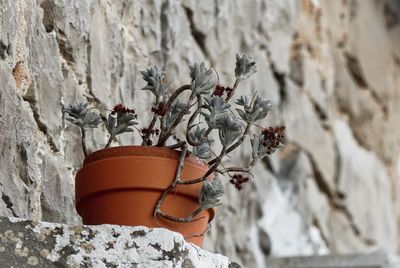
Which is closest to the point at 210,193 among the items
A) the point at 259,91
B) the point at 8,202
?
the point at 8,202

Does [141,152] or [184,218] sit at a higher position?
[141,152]

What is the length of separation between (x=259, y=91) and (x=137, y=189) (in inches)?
84.6

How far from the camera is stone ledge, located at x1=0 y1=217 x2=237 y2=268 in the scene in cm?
197

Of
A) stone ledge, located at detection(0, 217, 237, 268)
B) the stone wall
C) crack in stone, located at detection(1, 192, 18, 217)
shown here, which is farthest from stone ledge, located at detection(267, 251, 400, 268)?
stone ledge, located at detection(0, 217, 237, 268)

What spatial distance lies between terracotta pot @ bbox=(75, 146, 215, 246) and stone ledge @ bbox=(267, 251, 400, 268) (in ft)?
6.10

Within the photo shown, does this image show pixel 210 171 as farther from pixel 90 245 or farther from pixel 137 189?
pixel 90 245

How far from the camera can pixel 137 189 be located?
2176 millimetres

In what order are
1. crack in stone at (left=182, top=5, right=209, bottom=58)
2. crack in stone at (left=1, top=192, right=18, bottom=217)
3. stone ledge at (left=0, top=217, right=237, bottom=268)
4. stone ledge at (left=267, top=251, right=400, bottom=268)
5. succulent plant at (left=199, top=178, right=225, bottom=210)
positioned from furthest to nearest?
stone ledge at (left=267, top=251, right=400, bottom=268)
crack in stone at (left=182, top=5, right=209, bottom=58)
crack in stone at (left=1, top=192, right=18, bottom=217)
succulent plant at (left=199, top=178, right=225, bottom=210)
stone ledge at (left=0, top=217, right=237, bottom=268)

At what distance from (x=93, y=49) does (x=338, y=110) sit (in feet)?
9.54

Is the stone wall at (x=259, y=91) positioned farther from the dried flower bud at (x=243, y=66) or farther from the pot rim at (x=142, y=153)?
the dried flower bud at (x=243, y=66)

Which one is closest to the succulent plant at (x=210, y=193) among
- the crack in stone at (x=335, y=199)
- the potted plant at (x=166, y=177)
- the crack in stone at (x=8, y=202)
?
the potted plant at (x=166, y=177)

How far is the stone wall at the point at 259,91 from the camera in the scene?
2459 mm

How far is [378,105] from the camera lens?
618 centimetres

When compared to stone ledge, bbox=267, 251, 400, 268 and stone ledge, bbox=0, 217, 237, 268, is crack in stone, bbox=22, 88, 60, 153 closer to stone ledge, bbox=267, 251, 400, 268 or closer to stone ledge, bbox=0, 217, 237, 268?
stone ledge, bbox=0, 217, 237, 268
